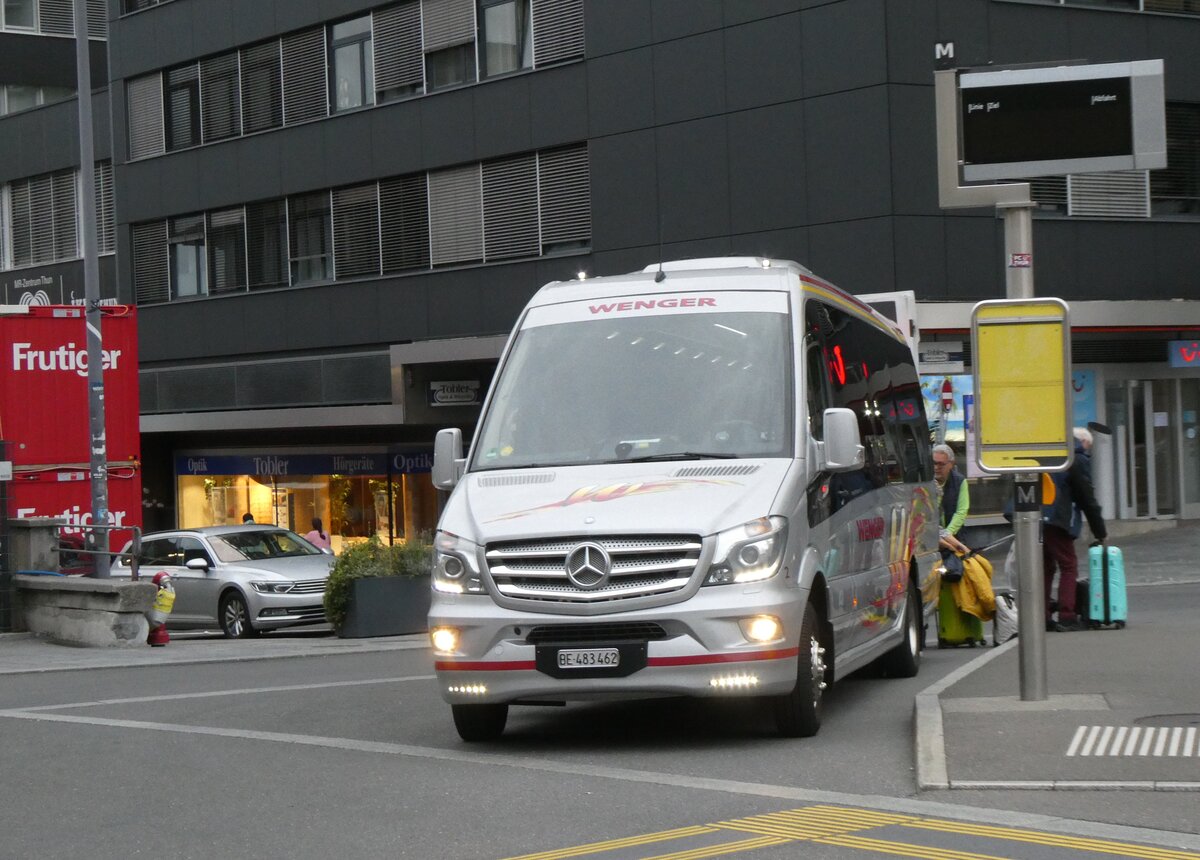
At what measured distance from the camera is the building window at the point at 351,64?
34844 mm

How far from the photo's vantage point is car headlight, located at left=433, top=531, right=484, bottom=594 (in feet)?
31.4

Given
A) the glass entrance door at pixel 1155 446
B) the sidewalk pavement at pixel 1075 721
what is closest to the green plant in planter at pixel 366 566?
the sidewalk pavement at pixel 1075 721

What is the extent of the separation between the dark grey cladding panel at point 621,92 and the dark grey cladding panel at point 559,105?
7.7 inches

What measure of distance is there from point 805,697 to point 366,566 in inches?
482

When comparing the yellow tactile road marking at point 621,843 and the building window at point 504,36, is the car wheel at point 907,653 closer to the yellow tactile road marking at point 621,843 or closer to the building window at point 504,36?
the yellow tactile road marking at point 621,843

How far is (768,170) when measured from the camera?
28172 millimetres

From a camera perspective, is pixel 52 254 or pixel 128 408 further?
pixel 52 254

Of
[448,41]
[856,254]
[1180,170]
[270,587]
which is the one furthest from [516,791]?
[448,41]

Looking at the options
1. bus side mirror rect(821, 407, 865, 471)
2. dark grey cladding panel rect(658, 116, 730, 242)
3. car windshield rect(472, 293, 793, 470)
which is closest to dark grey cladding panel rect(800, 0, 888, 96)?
dark grey cladding panel rect(658, 116, 730, 242)

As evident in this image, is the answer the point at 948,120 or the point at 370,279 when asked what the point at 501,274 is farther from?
the point at 948,120

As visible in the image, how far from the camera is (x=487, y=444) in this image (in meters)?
10.6

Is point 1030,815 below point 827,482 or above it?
below

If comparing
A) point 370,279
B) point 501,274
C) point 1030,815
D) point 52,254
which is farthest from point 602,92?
point 1030,815

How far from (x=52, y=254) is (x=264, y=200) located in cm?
871
